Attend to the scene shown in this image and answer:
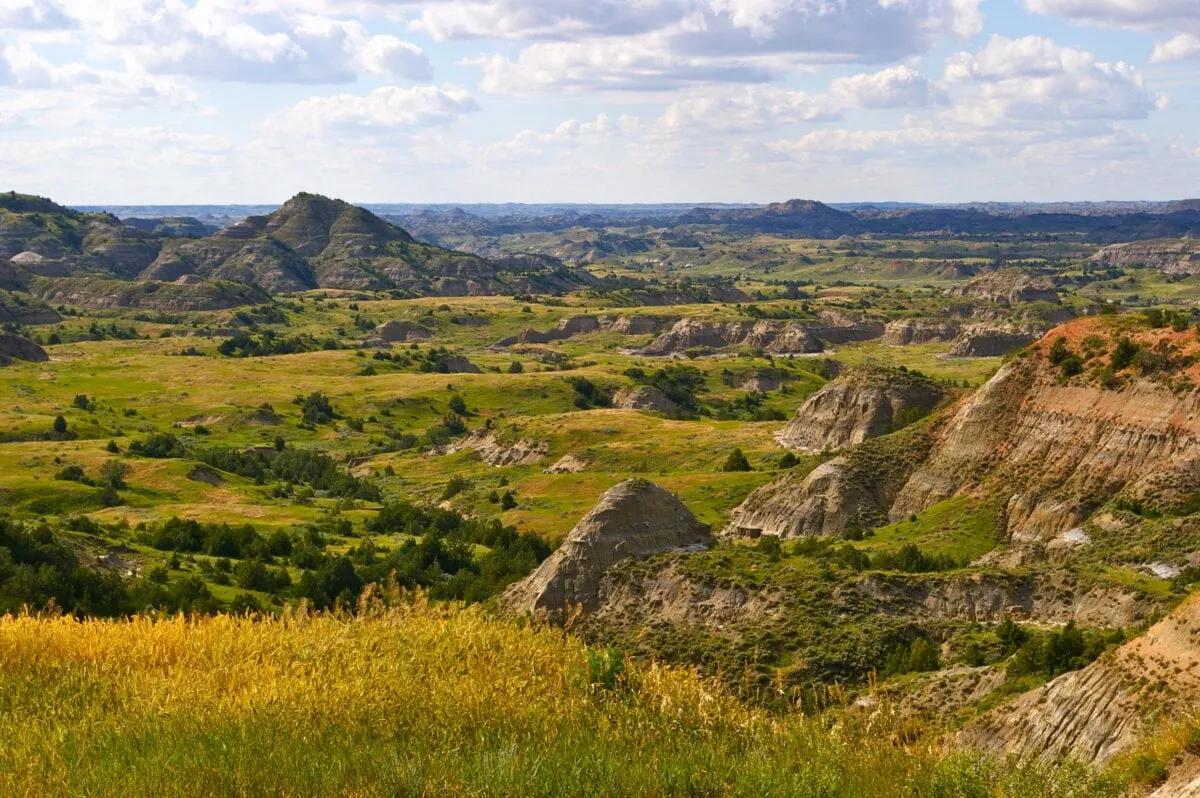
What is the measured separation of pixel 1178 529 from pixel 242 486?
295 feet

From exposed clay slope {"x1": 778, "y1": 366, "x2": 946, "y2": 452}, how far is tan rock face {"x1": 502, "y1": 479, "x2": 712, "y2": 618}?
51323 mm

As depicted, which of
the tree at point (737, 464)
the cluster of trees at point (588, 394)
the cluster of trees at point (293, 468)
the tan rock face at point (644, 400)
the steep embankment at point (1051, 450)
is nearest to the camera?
the steep embankment at point (1051, 450)

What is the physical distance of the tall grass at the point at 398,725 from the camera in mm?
19062

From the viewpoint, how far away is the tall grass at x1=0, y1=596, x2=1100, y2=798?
1906cm

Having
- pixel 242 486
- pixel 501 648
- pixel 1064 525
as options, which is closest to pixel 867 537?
pixel 1064 525

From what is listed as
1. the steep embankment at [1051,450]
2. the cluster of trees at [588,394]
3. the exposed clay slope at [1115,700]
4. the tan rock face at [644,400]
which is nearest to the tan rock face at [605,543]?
the steep embankment at [1051,450]

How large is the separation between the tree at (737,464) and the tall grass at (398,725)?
288 ft

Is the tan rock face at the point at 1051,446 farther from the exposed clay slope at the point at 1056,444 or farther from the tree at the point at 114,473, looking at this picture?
the tree at the point at 114,473

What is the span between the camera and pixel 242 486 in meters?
124

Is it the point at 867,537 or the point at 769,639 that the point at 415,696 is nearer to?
the point at 769,639

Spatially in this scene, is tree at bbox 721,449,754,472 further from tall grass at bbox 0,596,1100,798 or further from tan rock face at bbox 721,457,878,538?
tall grass at bbox 0,596,1100,798

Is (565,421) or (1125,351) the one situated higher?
(1125,351)

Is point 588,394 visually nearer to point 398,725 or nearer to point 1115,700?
point 1115,700

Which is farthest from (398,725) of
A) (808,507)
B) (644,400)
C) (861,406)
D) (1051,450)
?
(644,400)
